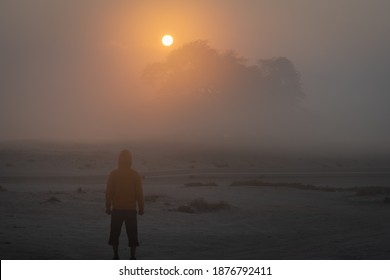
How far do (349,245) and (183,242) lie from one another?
12.0 ft

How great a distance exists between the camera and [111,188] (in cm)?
1167

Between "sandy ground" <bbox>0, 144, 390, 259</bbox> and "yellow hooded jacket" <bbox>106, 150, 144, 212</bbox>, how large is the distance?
1.64m

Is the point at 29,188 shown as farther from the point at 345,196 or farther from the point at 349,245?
the point at 349,245

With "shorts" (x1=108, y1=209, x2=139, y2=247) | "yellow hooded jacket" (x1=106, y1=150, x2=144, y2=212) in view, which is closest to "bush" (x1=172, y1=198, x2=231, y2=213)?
"shorts" (x1=108, y1=209, x2=139, y2=247)

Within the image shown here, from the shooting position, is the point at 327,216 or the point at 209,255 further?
the point at 327,216

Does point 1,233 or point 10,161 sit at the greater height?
point 10,161

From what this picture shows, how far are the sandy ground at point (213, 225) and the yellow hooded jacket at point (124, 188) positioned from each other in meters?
1.64

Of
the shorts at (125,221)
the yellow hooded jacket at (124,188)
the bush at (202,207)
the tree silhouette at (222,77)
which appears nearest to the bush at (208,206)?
the bush at (202,207)

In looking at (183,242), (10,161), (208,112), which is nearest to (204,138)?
(208,112)

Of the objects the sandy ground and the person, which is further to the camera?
the sandy ground

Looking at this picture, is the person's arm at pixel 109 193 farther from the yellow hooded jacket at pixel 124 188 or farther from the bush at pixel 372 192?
the bush at pixel 372 192

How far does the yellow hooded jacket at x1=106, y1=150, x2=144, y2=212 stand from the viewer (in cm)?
1163

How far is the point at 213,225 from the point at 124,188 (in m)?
6.97

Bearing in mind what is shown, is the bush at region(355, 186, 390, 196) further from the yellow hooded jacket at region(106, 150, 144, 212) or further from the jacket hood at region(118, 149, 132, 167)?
the jacket hood at region(118, 149, 132, 167)
